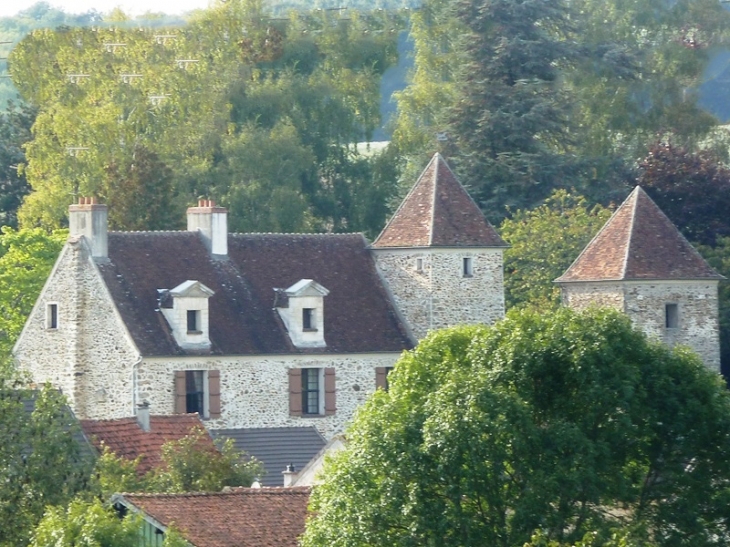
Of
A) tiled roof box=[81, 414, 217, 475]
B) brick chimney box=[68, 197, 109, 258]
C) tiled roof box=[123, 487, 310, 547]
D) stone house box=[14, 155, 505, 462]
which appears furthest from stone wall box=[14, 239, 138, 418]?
tiled roof box=[123, 487, 310, 547]

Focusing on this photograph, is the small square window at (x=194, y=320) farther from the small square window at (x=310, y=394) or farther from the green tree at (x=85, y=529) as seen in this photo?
the green tree at (x=85, y=529)

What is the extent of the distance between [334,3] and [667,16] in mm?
56341

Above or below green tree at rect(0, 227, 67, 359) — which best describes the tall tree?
above

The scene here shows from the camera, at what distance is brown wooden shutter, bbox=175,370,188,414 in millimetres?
57188

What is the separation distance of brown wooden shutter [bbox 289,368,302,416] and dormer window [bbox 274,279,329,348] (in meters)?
0.67

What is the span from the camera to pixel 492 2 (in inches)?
3159

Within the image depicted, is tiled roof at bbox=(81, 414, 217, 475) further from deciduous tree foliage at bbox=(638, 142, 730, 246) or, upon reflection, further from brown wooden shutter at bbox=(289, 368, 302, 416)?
deciduous tree foliage at bbox=(638, 142, 730, 246)

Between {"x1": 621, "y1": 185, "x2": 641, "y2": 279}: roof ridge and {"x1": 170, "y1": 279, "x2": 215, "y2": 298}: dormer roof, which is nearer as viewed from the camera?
{"x1": 170, "y1": 279, "x2": 215, "y2": 298}: dormer roof

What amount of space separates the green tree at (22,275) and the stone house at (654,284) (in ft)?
44.8

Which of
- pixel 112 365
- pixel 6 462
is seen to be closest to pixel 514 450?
pixel 6 462

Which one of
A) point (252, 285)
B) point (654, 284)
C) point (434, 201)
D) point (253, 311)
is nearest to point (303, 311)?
point (253, 311)

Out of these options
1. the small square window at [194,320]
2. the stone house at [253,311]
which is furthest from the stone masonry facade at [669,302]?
the small square window at [194,320]

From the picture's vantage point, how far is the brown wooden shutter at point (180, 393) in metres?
57.2

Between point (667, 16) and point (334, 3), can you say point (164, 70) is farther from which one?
point (334, 3)
